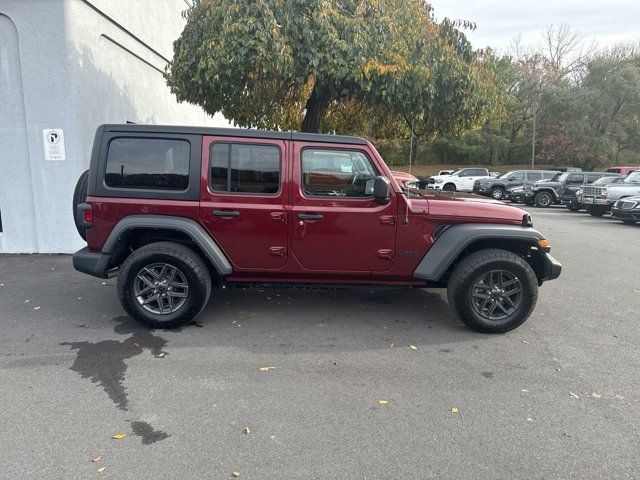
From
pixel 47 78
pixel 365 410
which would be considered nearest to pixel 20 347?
pixel 365 410

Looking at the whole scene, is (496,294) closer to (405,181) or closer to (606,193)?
(405,181)

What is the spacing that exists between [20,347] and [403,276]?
371cm

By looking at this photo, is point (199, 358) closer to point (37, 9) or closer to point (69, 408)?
point (69, 408)

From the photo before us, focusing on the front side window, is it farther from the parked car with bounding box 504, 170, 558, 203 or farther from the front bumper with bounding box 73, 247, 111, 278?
the parked car with bounding box 504, 170, 558, 203

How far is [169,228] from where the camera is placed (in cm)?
411

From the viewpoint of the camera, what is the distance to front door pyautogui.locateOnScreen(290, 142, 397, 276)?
4.21m

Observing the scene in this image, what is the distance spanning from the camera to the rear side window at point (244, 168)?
13.8 ft

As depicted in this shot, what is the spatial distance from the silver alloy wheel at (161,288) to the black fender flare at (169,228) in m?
0.36

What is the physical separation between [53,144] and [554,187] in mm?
19617

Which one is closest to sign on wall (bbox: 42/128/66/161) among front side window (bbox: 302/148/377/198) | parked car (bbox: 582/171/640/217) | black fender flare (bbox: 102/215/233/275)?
black fender flare (bbox: 102/215/233/275)

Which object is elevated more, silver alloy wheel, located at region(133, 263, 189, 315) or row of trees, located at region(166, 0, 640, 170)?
row of trees, located at region(166, 0, 640, 170)

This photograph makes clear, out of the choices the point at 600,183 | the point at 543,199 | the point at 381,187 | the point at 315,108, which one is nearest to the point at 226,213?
the point at 381,187

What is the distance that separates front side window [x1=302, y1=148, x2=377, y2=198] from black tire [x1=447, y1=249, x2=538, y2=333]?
123cm

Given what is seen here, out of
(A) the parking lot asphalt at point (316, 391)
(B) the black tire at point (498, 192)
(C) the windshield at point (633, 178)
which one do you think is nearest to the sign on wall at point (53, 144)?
(A) the parking lot asphalt at point (316, 391)
